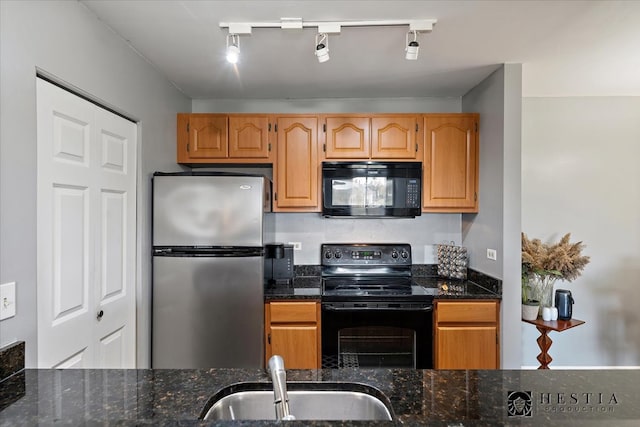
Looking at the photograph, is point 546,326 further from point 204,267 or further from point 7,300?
point 7,300

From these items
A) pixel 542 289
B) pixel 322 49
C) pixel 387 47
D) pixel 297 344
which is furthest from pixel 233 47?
pixel 542 289

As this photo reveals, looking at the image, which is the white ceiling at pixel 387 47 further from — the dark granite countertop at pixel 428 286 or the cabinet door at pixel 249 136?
the dark granite countertop at pixel 428 286

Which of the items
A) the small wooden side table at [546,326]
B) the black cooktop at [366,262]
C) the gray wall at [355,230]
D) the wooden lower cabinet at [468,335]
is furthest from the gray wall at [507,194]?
the black cooktop at [366,262]

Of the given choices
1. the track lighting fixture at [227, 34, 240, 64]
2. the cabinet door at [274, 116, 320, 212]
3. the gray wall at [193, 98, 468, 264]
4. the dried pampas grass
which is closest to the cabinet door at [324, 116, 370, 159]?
the cabinet door at [274, 116, 320, 212]

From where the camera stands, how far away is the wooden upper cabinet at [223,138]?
9.21 ft

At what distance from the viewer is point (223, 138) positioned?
2826mm

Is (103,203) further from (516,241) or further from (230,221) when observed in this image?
(516,241)

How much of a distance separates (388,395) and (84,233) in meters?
1.55

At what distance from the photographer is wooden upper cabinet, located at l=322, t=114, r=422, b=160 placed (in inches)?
110

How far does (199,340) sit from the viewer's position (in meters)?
2.33

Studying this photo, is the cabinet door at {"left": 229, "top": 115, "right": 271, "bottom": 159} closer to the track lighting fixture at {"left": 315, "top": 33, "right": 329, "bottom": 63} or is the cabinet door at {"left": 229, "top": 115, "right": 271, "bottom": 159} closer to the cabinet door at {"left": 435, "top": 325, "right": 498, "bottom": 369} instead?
the track lighting fixture at {"left": 315, "top": 33, "right": 329, "bottom": 63}

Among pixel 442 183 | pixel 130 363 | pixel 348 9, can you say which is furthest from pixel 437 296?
pixel 130 363

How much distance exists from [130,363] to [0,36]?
1.78 m

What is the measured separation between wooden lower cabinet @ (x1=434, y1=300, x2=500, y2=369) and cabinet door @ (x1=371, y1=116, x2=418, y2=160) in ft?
3.84
